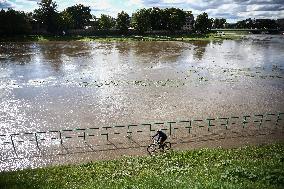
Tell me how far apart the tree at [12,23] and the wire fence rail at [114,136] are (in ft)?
291

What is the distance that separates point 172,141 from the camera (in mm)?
20891

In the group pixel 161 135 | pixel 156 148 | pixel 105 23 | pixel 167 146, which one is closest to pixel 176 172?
pixel 161 135

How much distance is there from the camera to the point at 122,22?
127 metres

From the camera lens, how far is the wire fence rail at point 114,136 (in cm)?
1955

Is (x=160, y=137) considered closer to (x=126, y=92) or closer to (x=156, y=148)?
(x=156, y=148)

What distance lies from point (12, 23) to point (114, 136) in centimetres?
9192

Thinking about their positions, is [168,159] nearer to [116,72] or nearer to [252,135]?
[252,135]

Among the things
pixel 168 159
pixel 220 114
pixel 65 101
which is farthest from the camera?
pixel 65 101

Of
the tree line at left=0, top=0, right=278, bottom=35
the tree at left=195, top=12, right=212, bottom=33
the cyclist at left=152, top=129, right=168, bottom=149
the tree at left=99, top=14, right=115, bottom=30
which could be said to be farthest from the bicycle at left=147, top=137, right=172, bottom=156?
the tree at left=195, top=12, right=212, bottom=33

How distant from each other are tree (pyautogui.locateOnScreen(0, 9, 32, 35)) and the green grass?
95.3 metres

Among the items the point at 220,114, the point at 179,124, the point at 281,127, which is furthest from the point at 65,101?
the point at 281,127

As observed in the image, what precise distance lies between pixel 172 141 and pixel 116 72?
26.0m

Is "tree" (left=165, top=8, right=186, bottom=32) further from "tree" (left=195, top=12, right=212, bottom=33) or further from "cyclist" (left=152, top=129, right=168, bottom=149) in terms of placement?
"cyclist" (left=152, top=129, right=168, bottom=149)

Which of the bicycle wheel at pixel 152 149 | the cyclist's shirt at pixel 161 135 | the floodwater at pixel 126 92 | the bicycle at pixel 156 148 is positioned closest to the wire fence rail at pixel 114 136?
the bicycle wheel at pixel 152 149
